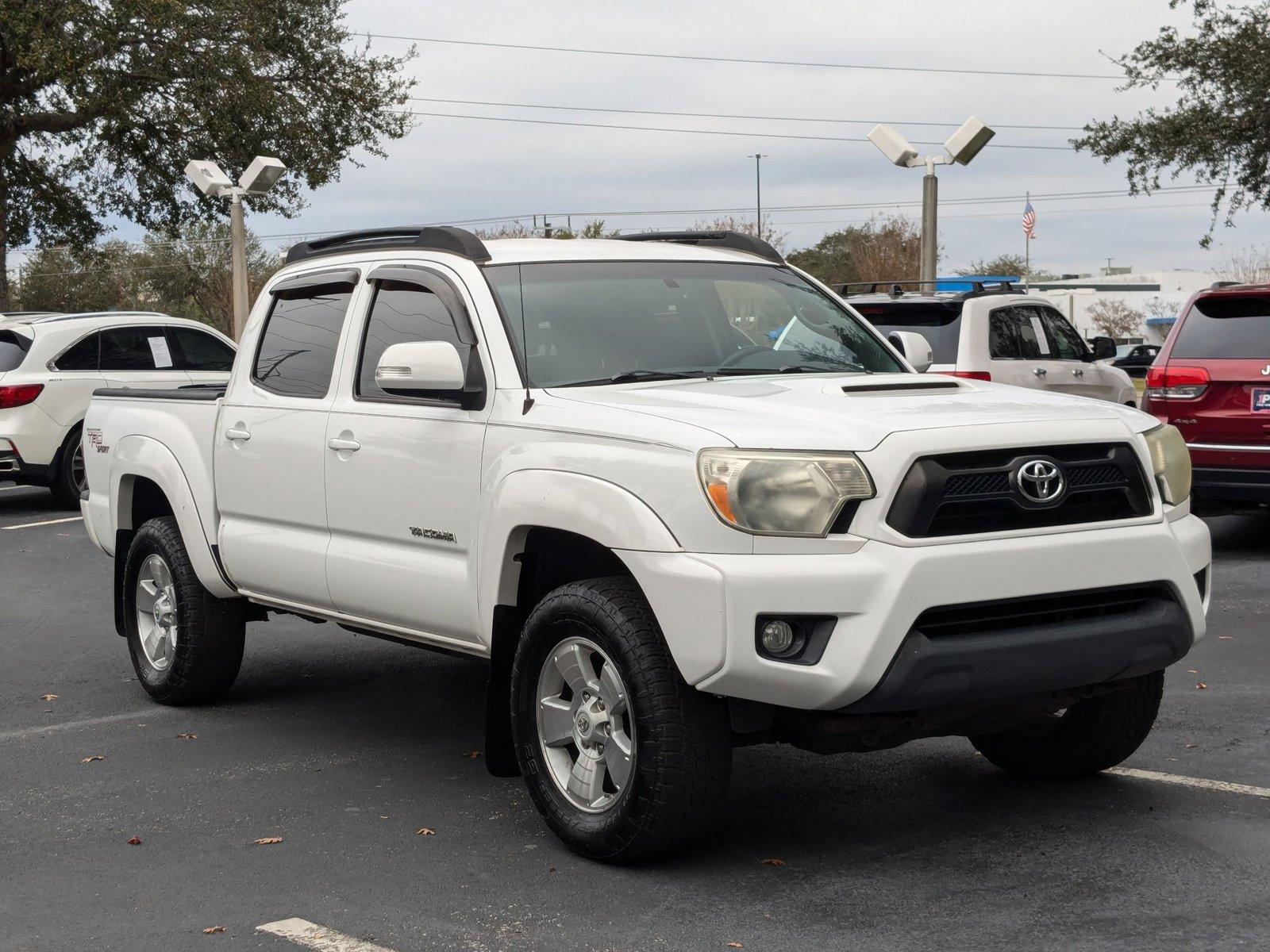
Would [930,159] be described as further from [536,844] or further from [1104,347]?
[536,844]

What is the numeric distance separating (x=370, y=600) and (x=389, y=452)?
560 mm

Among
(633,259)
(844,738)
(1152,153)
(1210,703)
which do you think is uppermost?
(1152,153)

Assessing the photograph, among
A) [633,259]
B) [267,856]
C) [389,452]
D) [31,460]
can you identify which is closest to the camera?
[267,856]

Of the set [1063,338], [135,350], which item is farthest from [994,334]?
[135,350]

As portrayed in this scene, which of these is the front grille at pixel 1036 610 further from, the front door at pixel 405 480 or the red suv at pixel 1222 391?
the red suv at pixel 1222 391

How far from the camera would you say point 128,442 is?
25.0 ft

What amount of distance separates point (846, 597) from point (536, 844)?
1497mm

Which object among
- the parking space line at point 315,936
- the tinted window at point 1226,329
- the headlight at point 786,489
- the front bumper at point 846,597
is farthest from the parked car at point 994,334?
the parking space line at point 315,936

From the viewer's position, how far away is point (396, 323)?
20.1 feet

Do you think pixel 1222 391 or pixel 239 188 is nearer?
pixel 1222 391

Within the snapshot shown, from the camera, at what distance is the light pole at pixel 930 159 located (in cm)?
1844

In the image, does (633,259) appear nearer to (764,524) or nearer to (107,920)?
(764,524)

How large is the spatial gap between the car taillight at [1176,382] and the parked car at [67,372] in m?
8.19

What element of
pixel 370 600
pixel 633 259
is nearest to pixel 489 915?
pixel 370 600
